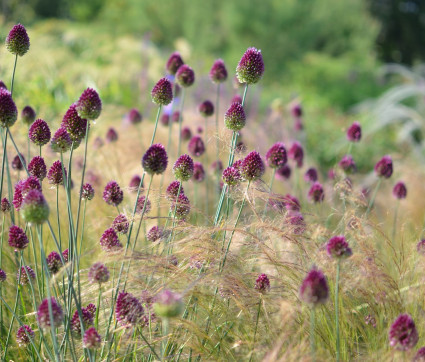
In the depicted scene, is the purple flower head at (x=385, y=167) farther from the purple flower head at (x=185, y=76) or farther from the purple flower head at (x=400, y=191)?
the purple flower head at (x=185, y=76)

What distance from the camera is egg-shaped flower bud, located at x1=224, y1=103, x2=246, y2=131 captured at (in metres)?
2.05

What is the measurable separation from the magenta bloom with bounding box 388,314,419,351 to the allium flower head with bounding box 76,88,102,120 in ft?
3.55

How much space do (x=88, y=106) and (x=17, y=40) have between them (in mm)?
554

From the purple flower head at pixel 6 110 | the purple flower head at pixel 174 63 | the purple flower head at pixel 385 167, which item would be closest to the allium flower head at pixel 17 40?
the purple flower head at pixel 6 110

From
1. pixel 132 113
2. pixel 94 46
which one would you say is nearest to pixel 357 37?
pixel 94 46

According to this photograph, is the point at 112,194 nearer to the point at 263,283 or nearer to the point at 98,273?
the point at 98,273

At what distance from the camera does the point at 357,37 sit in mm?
21531

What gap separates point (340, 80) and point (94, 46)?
7.66 meters

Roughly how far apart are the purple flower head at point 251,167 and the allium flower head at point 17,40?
94 cm

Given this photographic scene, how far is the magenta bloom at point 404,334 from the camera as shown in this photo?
1.37 meters

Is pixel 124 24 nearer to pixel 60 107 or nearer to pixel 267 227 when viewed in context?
pixel 60 107

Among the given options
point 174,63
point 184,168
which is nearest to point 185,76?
point 174,63

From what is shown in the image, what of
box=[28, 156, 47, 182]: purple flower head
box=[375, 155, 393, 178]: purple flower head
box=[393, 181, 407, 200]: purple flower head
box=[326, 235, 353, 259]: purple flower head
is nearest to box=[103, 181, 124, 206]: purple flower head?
box=[28, 156, 47, 182]: purple flower head

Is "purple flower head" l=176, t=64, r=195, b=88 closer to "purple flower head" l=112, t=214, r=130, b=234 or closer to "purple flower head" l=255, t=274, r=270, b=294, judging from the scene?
"purple flower head" l=112, t=214, r=130, b=234
